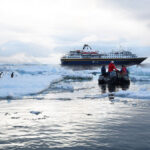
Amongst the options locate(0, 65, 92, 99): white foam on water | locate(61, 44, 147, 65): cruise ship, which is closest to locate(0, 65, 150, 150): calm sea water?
locate(0, 65, 92, 99): white foam on water

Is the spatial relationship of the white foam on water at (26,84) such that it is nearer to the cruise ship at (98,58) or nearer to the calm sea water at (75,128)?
the calm sea water at (75,128)

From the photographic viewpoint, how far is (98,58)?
10688 cm

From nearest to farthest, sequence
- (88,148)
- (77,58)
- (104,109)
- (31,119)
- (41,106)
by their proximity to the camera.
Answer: (88,148) < (31,119) < (104,109) < (41,106) < (77,58)

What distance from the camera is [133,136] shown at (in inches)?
234

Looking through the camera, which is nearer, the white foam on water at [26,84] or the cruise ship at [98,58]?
the white foam on water at [26,84]

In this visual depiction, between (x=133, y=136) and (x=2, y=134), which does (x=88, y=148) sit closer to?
(x=133, y=136)

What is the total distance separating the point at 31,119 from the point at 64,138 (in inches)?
84.7

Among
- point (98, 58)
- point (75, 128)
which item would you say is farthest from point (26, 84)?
point (98, 58)

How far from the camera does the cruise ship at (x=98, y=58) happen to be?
105438 mm

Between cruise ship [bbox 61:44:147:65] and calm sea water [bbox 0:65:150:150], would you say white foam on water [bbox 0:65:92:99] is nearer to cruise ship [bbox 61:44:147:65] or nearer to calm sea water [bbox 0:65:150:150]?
calm sea water [bbox 0:65:150:150]

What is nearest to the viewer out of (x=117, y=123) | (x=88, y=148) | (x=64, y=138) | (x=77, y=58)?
(x=88, y=148)

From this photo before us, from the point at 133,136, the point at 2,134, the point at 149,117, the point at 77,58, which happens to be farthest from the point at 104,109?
the point at 77,58

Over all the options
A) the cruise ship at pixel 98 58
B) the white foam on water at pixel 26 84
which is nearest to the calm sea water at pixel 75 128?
the white foam on water at pixel 26 84

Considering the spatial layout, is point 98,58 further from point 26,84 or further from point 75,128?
point 75,128
